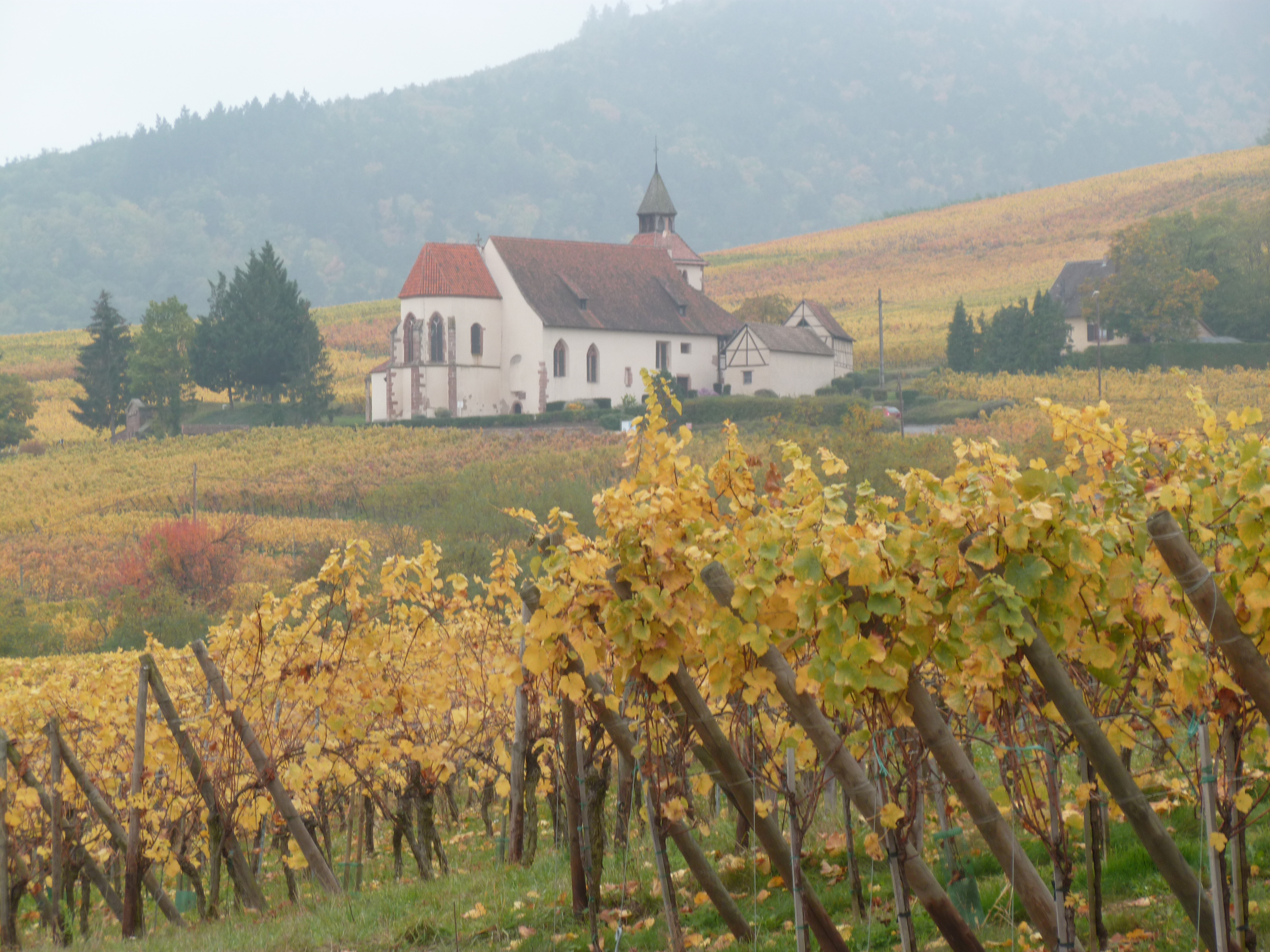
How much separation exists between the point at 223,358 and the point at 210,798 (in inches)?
2335

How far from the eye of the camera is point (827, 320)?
219 ft

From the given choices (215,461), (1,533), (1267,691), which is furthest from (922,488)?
(215,461)

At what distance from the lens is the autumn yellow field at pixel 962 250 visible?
8406 cm

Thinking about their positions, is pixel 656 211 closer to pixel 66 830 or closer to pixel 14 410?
pixel 14 410

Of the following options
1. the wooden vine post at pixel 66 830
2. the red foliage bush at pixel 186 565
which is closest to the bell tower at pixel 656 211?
the red foliage bush at pixel 186 565

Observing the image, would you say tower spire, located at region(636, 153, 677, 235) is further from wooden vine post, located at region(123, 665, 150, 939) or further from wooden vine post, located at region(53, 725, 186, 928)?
wooden vine post, located at region(123, 665, 150, 939)

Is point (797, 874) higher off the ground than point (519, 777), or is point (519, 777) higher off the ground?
point (797, 874)

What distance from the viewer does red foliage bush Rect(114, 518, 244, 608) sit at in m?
32.9

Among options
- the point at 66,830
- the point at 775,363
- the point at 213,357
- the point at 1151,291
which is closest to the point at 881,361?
the point at 775,363

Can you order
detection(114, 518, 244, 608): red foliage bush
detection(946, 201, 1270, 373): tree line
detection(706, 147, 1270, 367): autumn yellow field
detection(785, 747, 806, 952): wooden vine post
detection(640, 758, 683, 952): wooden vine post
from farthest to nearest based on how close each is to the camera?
1. detection(706, 147, 1270, 367): autumn yellow field
2. detection(946, 201, 1270, 373): tree line
3. detection(114, 518, 244, 608): red foliage bush
4. detection(640, 758, 683, 952): wooden vine post
5. detection(785, 747, 806, 952): wooden vine post

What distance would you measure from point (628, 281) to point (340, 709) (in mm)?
56514

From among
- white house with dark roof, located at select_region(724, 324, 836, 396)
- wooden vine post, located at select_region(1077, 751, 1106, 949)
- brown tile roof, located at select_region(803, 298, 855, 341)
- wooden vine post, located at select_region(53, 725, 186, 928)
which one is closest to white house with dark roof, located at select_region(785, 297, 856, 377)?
brown tile roof, located at select_region(803, 298, 855, 341)

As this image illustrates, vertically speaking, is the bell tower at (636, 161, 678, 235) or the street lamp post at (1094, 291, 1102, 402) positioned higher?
the bell tower at (636, 161, 678, 235)

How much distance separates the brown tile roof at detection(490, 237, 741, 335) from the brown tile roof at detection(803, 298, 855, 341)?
5463mm
